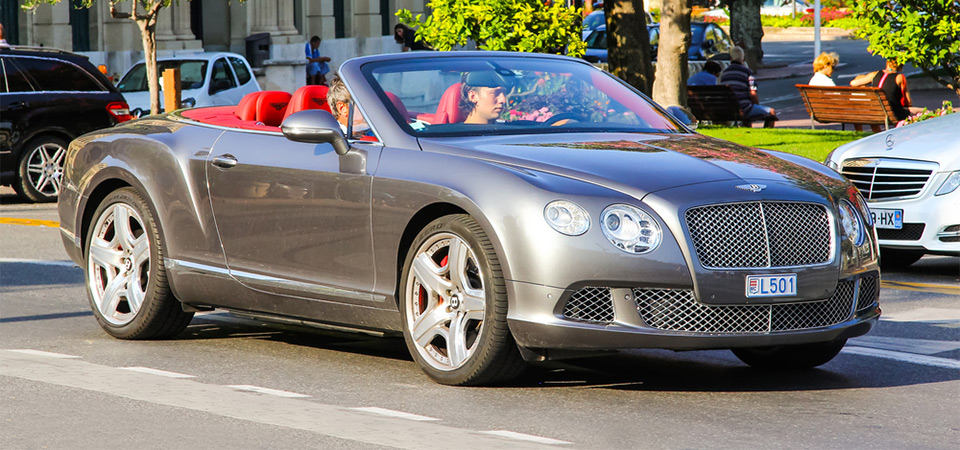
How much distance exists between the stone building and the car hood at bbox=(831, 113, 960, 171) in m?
18.7

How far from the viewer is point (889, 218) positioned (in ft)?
36.6

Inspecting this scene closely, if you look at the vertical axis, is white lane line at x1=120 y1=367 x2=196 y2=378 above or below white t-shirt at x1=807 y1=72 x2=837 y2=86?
below

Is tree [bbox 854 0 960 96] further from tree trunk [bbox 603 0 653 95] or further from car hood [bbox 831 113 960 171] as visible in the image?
car hood [bbox 831 113 960 171]

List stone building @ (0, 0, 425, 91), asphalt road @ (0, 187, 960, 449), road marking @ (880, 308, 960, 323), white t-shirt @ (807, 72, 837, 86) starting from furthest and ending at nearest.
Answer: stone building @ (0, 0, 425, 91) < white t-shirt @ (807, 72, 837, 86) < road marking @ (880, 308, 960, 323) < asphalt road @ (0, 187, 960, 449)

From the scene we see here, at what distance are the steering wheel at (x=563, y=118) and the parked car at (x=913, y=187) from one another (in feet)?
13.9

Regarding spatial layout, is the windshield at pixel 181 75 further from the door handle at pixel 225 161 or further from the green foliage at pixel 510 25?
the door handle at pixel 225 161

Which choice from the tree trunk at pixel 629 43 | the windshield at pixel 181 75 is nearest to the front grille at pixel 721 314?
the tree trunk at pixel 629 43

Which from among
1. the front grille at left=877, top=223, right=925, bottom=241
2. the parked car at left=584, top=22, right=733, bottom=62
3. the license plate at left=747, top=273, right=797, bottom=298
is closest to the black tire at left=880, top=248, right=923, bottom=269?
the front grille at left=877, top=223, right=925, bottom=241

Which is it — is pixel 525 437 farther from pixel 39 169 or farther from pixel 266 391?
pixel 39 169

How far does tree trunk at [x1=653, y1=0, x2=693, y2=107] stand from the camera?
20344mm

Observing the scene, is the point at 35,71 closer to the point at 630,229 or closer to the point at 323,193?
the point at 323,193

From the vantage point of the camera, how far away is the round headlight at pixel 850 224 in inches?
261

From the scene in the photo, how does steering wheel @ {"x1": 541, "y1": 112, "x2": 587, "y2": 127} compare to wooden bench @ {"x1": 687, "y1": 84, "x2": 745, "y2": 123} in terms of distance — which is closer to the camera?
steering wheel @ {"x1": 541, "y1": 112, "x2": 587, "y2": 127}

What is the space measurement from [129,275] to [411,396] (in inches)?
91.9
